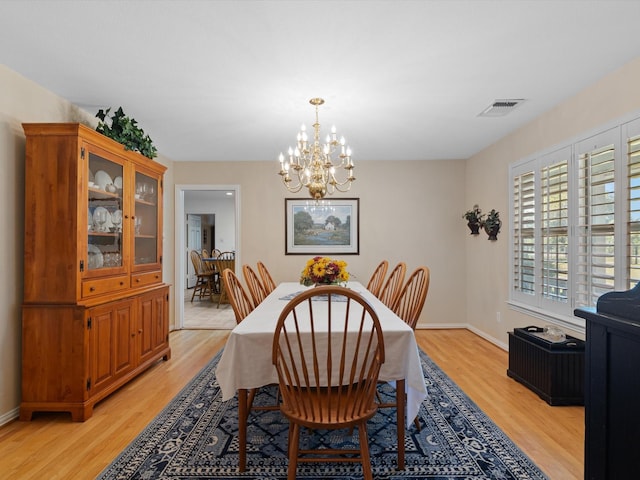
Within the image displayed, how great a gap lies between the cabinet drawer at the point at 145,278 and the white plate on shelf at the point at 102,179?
2.76ft

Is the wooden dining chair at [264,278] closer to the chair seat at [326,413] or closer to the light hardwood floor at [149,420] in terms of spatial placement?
the light hardwood floor at [149,420]

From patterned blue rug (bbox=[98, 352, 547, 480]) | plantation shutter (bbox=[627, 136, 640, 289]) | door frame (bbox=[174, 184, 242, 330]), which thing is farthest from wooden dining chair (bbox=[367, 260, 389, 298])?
door frame (bbox=[174, 184, 242, 330])

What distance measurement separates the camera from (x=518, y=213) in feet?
12.8

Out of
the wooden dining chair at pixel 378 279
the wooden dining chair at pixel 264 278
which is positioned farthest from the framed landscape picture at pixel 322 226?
the wooden dining chair at pixel 378 279

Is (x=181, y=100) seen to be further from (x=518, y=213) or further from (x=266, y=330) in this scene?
(x=518, y=213)

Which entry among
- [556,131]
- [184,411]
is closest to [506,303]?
[556,131]

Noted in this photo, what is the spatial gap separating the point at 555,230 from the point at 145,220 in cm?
379

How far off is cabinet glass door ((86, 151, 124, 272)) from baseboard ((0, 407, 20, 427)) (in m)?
1.05

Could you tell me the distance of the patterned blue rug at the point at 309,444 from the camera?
193cm

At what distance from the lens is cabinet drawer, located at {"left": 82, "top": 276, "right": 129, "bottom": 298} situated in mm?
2646

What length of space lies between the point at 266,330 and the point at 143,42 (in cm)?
182

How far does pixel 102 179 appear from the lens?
290 cm

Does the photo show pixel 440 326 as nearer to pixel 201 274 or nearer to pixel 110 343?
pixel 110 343

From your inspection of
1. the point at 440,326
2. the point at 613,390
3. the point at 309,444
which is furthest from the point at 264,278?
the point at 613,390
